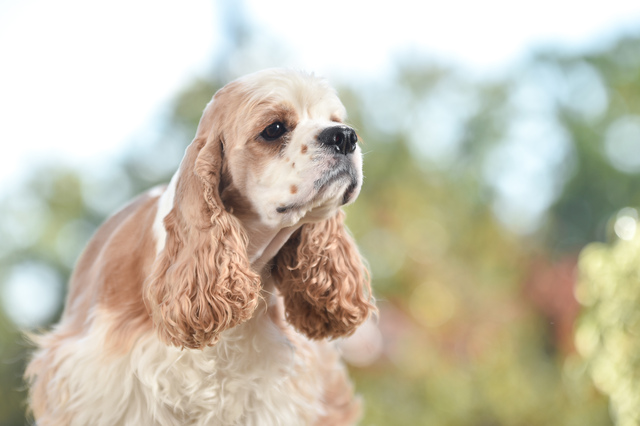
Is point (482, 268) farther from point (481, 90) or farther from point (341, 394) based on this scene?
point (341, 394)

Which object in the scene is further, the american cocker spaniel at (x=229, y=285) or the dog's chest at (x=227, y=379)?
the dog's chest at (x=227, y=379)

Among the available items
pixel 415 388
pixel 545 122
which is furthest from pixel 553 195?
pixel 415 388

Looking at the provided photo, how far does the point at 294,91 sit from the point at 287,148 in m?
0.15

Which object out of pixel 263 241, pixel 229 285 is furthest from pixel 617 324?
pixel 229 285

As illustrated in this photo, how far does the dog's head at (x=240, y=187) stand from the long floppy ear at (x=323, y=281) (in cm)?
21

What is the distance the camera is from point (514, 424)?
5.56 metres

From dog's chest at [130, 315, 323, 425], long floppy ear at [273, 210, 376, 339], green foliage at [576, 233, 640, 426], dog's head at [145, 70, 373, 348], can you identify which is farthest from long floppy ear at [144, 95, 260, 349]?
green foliage at [576, 233, 640, 426]

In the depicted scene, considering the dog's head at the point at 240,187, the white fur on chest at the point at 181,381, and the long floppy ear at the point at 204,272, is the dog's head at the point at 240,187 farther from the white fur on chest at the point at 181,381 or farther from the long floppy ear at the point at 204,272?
the white fur on chest at the point at 181,381

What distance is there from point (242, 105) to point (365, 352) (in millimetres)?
4476

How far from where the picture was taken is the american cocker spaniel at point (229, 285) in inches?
65.9

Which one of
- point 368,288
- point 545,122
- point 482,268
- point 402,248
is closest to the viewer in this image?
point 368,288

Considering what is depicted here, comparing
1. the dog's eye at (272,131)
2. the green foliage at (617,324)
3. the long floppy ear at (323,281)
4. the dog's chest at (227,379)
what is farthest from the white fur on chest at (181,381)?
the green foliage at (617,324)

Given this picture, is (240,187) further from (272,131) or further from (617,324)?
(617,324)

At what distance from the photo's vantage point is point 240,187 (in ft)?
5.73
